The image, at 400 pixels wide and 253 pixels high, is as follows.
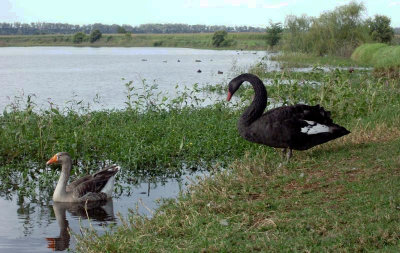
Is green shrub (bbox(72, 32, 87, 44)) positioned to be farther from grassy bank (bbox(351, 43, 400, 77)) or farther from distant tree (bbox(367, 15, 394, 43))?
grassy bank (bbox(351, 43, 400, 77))

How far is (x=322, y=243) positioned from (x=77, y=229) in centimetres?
383

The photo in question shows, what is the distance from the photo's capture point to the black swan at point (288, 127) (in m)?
8.79

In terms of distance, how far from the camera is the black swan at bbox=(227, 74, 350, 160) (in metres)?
8.79

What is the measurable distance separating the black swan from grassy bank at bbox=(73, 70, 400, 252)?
14.0 inches

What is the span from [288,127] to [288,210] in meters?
2.23

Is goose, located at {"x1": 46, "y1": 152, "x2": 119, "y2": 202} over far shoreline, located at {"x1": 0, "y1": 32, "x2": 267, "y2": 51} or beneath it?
over

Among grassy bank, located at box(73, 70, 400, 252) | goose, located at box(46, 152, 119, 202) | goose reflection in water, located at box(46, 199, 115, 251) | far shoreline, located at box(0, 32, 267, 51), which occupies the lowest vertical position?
far shoreline, located at box(0, 32, 267, 51)

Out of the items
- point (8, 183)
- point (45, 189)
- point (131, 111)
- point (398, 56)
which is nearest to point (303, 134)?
point (45, 189)

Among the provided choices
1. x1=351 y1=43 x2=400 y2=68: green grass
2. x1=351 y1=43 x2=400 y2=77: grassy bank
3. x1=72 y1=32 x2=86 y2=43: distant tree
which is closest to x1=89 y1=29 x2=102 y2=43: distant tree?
x1=72 y1=32 x2=86 y2=43: distant tree

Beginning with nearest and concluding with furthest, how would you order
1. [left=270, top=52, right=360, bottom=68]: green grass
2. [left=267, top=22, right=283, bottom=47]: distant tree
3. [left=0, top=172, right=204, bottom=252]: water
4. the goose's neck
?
[left=0, top=172, right=204, bottom=252]: water
the goose's neck
[left=270, top=52, right=360, bottom=68]: green grass
[left=267, top=22, right=283, bottom=47]: distant tree

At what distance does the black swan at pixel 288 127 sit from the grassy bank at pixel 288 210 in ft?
1.16

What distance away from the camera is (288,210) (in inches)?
266

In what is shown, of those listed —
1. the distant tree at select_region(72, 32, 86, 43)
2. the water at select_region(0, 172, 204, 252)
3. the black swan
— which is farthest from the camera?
the distant tree at select_region(72, 32, 86, 43)

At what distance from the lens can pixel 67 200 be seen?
9.29m
